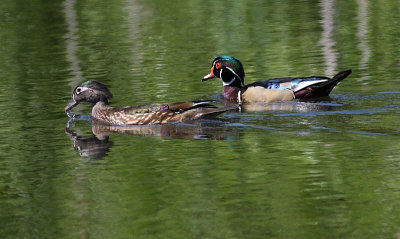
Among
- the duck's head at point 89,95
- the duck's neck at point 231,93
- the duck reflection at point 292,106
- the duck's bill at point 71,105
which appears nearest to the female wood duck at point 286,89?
the duck's neck at point 231,93

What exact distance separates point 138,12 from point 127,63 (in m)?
7.99

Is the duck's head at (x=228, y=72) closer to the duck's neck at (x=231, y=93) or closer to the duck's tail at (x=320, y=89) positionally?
the duck's neck at (x=231, y=93)

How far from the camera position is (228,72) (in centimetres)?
1661

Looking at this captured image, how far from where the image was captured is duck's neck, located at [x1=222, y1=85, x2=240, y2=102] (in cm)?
1606

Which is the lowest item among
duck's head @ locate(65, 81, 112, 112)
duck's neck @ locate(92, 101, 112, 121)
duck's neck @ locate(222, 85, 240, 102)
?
duck's neck @ locate(222, 85, 240, 102)

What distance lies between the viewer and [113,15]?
2656cm

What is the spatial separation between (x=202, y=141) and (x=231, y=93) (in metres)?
4.25

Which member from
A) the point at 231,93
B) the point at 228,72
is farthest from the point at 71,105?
the point at 228,72

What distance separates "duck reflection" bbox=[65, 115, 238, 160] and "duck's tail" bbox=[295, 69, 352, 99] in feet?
7.92

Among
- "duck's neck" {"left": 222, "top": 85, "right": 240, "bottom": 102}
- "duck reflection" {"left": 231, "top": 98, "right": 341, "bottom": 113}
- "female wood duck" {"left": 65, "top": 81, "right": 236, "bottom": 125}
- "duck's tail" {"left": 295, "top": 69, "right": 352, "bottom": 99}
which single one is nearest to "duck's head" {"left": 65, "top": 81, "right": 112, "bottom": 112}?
"female wood duck" {"left": 65, "top": 81, "right": 236, "bottom": 125}

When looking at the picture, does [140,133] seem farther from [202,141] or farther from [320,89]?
[320,89]

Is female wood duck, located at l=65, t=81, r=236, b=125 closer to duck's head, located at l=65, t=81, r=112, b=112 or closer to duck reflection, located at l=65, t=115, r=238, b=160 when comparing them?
duck reflection, located at l=65, t=115, r=238, b=160

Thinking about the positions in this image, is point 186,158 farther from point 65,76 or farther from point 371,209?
point 65,76

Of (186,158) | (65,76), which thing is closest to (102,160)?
(186,158)
